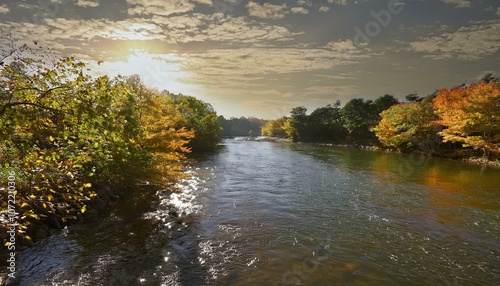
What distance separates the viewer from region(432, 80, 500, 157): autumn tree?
114 ft

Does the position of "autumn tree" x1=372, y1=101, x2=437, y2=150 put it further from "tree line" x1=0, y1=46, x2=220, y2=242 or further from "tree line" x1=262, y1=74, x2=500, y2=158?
"tree line" x1=0, y1=46, x2=220, y2=242

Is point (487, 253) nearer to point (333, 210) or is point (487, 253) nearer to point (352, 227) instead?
point (352, 227)

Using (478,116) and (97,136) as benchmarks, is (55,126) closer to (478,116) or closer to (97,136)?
(97,136)

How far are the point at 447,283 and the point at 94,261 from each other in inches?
416

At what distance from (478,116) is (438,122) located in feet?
23.0

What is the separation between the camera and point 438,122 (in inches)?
1655

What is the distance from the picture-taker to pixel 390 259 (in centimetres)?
920

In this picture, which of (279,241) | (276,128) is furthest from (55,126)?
(276,128)

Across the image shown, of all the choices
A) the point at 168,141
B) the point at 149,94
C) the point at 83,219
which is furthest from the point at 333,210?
the point at 149,94

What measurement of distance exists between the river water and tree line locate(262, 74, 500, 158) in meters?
23.8

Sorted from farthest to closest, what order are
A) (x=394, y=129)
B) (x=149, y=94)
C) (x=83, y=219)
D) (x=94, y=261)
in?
(x=394, y=129) → (x=149, y=94) → (x=83, y=219) → (x=94, y=261)

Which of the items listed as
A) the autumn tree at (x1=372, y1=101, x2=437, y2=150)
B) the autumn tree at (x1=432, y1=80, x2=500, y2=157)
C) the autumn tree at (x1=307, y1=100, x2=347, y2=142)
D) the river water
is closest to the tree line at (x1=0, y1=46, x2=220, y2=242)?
the river water

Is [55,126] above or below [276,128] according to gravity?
below

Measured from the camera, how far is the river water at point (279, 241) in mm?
7980
